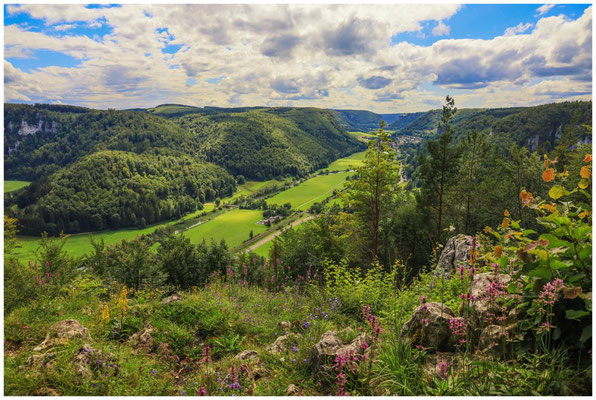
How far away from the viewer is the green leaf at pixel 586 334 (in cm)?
274

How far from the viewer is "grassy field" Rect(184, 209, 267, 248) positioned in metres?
93.7

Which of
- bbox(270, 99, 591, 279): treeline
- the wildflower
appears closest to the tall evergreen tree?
bbox(270, 99, 591, 279): treeline

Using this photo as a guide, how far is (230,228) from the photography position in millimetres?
105625

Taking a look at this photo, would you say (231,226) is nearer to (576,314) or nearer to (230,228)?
(230,228)

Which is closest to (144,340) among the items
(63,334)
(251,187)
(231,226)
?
(63,334)

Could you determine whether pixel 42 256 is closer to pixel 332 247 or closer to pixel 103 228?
pixel 332 247

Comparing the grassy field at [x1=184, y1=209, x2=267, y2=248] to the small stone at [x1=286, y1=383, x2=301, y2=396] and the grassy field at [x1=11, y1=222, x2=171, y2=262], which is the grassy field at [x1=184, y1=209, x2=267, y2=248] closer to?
the grassy field at [x1=11, y1=222, x2=171, y2=262]

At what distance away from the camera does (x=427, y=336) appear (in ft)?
13.4

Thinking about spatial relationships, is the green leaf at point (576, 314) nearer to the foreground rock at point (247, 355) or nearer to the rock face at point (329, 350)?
the rock face at point (329, 350)

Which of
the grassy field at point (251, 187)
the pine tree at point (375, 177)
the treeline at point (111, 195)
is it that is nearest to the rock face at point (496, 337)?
the pine tree at point (375, 177)

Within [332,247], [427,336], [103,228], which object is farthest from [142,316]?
[103,228]

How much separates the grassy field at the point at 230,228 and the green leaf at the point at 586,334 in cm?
8635

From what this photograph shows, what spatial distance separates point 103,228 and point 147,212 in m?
17.9

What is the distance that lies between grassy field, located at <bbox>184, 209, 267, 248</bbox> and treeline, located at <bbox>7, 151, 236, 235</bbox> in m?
32.1
